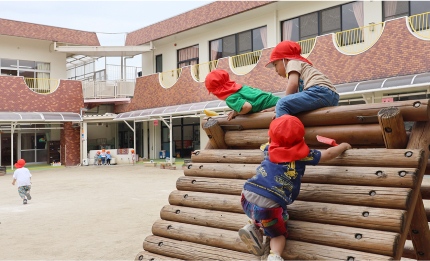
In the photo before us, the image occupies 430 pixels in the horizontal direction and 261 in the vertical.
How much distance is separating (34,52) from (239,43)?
13288 millimetres

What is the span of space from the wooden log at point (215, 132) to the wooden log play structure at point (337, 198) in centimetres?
26

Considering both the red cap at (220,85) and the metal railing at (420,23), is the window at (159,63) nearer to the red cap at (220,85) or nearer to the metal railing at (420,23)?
the metal railing at (420,23)

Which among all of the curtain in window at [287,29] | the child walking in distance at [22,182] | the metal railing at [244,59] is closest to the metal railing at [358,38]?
the curtain in window at [287,29]

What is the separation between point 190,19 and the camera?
70.4 ft

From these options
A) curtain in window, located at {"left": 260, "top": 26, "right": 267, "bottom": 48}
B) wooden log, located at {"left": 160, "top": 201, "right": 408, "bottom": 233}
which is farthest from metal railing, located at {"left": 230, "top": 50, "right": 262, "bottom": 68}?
wooden log, located at {"left": 160, "top": 201, "right": 408, "bottom": 233}

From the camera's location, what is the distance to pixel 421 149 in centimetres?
319

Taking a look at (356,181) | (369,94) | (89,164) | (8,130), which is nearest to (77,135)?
(89,164)

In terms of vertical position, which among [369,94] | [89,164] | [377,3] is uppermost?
[377,3]

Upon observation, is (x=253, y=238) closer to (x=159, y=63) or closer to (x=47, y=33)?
(x=159, y=63)

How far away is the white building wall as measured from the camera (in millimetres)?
23812

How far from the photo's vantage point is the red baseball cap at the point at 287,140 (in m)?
3.17

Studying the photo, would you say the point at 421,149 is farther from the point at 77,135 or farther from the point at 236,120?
the point at 77,135

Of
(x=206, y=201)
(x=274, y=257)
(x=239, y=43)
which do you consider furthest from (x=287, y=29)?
(x=274, y=257)

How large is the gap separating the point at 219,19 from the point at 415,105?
17552 millimetres
